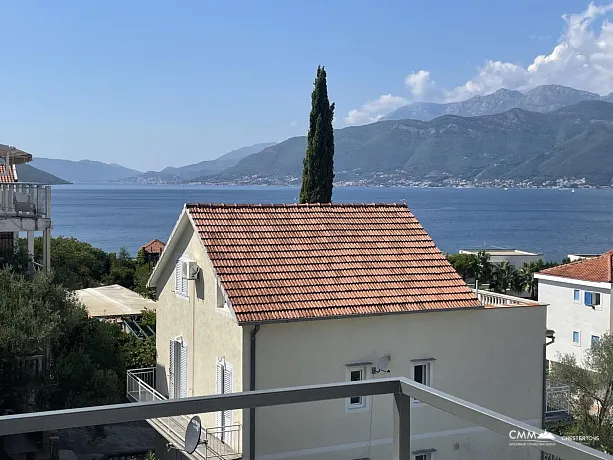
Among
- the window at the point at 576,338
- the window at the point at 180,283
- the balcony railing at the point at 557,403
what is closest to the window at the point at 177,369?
the window at the point at 180,283

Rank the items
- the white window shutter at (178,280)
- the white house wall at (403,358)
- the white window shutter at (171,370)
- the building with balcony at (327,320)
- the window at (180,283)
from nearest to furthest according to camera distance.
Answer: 1. the white house wall at (403,358)
2. the building with balcony at (327,320)
3. the window at (180,283)
4. the white window shutter at (178,280)
5. the white window shutter at (171,370)

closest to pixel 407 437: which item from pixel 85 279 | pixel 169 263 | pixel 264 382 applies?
pixel 264 382

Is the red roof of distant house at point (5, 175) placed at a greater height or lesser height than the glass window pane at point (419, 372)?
greater

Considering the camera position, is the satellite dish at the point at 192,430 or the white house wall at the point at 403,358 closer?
the satellite dish at the point at 192,430

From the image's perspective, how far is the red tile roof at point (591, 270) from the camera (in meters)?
33.9

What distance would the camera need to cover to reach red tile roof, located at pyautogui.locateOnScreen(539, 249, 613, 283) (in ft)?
111

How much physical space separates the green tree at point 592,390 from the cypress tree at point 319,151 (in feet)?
40.3

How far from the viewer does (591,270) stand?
116 ft

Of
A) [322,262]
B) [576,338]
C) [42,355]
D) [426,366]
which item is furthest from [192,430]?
[576,338]

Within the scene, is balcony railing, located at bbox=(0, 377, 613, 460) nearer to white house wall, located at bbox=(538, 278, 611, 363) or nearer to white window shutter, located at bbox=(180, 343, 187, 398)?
white window shutter, located at bbox=(180, 343, 187, 398)

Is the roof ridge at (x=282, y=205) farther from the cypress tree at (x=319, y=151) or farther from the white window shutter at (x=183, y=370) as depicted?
the cypress tree at (x=319, y=151)

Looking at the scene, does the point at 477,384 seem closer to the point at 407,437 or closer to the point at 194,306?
the point at 194,306

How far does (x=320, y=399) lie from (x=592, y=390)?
61.8 ft

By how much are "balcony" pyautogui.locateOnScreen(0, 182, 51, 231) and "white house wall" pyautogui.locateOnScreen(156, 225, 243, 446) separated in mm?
3002
